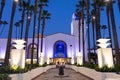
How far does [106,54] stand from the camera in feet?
49.1

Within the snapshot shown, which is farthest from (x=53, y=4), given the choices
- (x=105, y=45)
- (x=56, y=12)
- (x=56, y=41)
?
(x=105, y=45)

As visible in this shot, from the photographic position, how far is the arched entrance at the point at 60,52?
66.2 meters

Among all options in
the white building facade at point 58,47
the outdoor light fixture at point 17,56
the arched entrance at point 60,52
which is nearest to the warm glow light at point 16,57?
the outdoor light fixture at point 17,56

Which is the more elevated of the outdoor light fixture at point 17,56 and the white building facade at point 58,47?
the white building facade at point 58,47

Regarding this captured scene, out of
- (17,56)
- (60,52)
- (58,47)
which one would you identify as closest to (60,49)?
(58,47)

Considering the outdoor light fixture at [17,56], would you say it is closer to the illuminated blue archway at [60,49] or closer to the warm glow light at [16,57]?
the warm glow light at [16,57]

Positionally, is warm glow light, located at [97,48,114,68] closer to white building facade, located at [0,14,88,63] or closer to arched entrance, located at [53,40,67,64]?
white building facade, located at [0,14,88,63]

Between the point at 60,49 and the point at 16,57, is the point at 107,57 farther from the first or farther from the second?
the point at 60,49

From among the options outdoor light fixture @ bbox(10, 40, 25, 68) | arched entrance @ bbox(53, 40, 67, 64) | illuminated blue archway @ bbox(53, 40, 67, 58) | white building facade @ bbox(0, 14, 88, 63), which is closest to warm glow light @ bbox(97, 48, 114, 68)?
outdoor light fixture @ bbox(10, 40, 25, 68)

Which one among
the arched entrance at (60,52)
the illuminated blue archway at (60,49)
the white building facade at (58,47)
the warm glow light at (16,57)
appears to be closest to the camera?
the warm glow light at (16,57)

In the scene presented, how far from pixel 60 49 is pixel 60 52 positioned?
1231 millimetres

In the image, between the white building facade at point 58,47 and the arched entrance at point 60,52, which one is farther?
the arched entrance at point 60,52

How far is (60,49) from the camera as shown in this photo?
68.2 metres

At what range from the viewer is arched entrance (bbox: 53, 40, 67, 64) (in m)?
66.2
